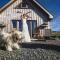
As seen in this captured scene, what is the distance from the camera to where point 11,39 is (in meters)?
12.1

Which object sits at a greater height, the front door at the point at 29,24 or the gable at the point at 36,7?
the gable at the point at 36,7

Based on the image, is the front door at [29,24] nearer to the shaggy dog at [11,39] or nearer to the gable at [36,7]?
the gable at [36,7]

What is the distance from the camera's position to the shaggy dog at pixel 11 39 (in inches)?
472

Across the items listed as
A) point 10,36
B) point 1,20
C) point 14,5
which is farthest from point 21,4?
point 10,36

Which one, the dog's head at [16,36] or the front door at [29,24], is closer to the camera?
the dog's head at [16,36]

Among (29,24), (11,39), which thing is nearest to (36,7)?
(29,24)

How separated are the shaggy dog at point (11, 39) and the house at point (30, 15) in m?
13.2

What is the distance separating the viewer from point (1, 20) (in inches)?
1025

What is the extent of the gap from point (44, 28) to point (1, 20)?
Answer: 3.66 m

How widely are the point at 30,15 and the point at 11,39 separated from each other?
13860 mm

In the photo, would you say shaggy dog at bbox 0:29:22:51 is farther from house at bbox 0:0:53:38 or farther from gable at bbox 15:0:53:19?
gable at bbox 15:0:53:19

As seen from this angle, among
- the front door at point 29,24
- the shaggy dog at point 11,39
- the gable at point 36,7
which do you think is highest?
the gable at point 36,7

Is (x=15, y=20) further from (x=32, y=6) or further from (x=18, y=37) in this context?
(x=18, y=37)

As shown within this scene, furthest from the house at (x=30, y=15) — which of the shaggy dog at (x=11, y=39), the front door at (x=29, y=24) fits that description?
the shaggy dog at (x=11, y=39)
